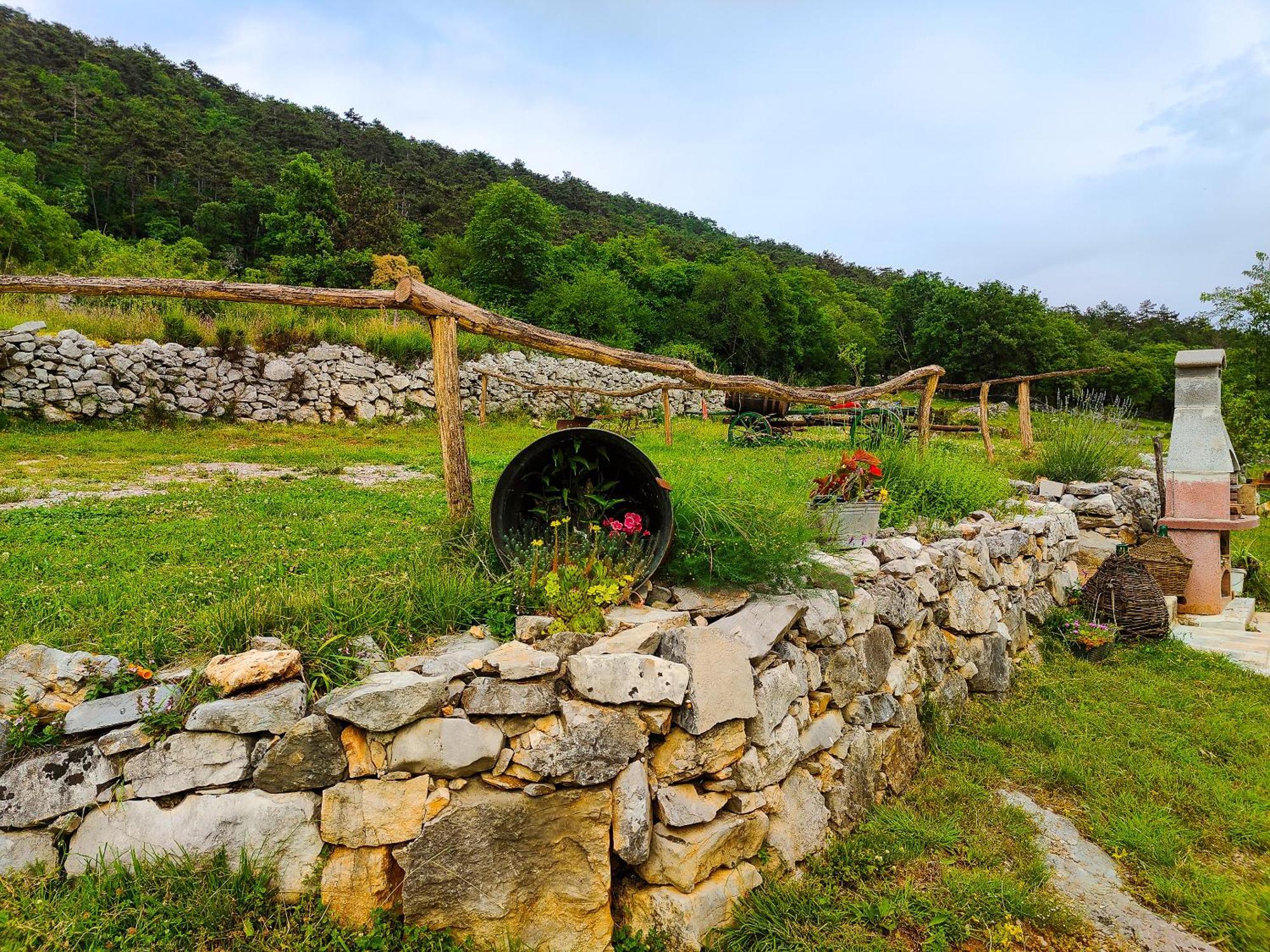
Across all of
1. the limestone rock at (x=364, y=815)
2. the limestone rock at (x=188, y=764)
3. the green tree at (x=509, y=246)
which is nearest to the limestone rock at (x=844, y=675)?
the limestone rock at (x=364, y=815)

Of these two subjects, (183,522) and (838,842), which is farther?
(183,522)

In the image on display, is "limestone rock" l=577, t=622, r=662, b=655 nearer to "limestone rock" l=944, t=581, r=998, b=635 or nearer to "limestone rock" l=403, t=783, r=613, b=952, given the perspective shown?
"limestone rock" l=403, t=783, r=613, b=952

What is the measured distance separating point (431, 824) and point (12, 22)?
61181mm

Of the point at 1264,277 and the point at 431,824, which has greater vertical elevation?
the point at 1264,277

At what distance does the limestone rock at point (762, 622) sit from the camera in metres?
2.80

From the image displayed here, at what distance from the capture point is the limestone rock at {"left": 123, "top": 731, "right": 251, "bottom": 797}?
6.99 feet

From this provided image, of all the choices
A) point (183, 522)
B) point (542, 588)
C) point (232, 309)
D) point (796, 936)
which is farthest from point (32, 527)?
point (232, 309)

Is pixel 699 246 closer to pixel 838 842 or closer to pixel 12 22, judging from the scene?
pixel 838 842

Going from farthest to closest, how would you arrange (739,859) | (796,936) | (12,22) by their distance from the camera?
1. (12,22)
2. (739,859)
3. (796,936)

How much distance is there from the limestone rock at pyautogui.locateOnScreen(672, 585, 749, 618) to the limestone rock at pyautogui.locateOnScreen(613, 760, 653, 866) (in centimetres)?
84

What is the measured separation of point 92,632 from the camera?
257cm

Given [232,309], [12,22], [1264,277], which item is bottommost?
[232,309]

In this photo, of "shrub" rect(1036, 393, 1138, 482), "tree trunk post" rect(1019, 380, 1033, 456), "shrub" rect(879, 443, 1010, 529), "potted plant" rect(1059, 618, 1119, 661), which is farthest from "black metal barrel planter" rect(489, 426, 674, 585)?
"tree trunk post" rect(1019, 380, 1033, 456)

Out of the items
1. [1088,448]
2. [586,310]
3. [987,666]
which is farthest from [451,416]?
[586,310]
